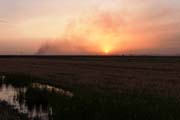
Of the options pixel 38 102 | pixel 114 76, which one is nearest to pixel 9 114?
pixel 38 102

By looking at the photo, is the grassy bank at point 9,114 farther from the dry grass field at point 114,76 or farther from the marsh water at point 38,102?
the dry grass field at point 114,76

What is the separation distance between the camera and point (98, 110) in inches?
478

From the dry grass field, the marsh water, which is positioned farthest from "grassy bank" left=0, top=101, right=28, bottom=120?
the dry grass field

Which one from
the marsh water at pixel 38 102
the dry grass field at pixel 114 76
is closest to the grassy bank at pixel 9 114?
the marsh water at pixel 38 102

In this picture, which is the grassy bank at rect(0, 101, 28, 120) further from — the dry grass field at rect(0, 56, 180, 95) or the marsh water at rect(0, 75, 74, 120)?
the dry grass field at rect(0, 56, 180, 95)

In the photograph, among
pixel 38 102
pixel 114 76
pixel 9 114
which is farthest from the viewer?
pixel 114 76

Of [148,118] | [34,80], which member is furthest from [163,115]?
[34,80]

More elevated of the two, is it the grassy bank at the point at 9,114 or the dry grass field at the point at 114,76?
the dry grass field at the point at 114,76

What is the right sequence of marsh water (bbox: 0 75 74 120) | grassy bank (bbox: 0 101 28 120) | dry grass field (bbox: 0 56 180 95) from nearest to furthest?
grassy bank (bbox: 0 101 28 120) → marsh water (bbox: 0 75 74 120) → dry grass field (bbox: 0 56 180 95)

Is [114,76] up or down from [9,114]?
up

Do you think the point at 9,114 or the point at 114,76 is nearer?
the point at 9,114

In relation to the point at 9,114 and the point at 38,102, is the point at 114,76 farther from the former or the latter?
the point at 9,114

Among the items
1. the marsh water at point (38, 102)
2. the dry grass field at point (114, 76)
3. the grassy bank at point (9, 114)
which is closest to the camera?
the grassy bank at point (9, 114)

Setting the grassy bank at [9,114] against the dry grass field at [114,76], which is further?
the dry grass field at [114,76]
